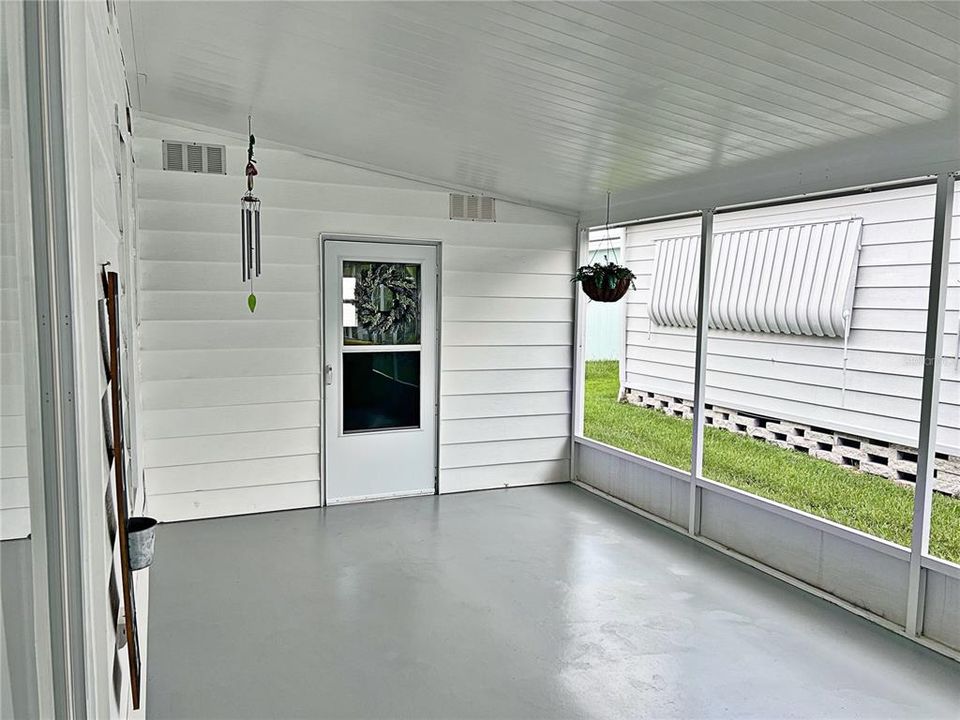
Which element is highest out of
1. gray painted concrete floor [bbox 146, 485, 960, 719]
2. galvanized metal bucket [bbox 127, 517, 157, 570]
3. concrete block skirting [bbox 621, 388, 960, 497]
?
galvanized metal bucket [bbox 127, 517, 157, 570]

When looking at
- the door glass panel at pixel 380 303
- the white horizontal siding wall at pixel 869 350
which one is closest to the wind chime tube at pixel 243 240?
the door glass panel at pixel 380 303

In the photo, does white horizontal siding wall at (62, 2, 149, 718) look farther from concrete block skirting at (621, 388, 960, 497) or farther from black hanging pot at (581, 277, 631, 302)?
concrete block skirting at (621, 388, 960, 497)

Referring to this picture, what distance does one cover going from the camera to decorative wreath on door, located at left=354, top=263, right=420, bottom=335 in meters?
5.49

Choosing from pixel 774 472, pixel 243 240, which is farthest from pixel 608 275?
pixel 243 240

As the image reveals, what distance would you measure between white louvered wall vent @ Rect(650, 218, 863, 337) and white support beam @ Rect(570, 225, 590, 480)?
1.10 meters

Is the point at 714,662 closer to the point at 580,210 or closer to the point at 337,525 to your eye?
the point at 337,525

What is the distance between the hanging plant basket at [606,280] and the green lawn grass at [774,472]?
6.43 feet

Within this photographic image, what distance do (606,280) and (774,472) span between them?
2.26 m

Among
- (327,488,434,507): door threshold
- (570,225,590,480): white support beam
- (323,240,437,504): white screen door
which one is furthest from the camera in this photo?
(570,225,590,480): white support beam

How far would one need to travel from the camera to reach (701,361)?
186 inches

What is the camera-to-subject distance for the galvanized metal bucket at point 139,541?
7.40 ft

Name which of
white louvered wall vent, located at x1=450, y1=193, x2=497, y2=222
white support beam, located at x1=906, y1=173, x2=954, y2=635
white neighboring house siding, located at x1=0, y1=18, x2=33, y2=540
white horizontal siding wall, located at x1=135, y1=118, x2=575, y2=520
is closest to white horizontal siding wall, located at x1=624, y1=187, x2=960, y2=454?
white support beam, located at x1=906, y1=173, x2=954, y2=635

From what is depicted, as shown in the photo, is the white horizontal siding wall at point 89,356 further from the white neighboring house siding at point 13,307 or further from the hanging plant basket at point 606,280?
the hanging plant basket at point 606,280

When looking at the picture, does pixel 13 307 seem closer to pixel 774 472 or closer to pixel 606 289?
pixel 606 289
